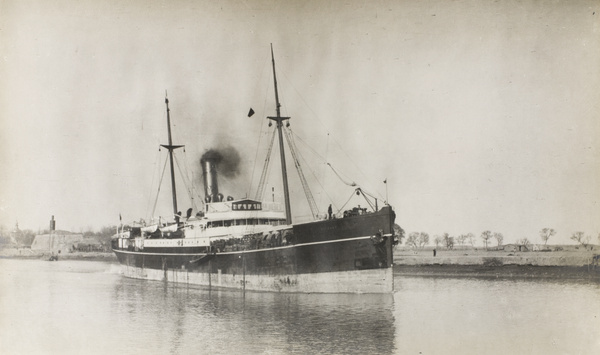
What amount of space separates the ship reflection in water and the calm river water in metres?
0.03

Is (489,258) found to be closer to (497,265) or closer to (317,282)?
(497,265)

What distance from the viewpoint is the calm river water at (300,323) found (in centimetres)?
1209

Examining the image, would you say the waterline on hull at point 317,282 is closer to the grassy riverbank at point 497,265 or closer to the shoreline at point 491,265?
the grassy riverbank at point 497,265

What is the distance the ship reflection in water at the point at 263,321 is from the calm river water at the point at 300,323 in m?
0.03

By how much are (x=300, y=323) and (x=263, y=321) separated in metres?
1.24

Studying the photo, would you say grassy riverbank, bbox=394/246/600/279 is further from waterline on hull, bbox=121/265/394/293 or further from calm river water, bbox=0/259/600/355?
waterline on hull, bbox=121/265/394/293

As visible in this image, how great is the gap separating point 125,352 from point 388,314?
777 cm

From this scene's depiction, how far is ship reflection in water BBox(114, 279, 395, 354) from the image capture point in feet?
38.9

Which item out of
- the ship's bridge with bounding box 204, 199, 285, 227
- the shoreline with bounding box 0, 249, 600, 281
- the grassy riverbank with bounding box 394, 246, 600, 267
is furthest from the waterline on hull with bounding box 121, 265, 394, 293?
the grassy riverbank with bounding box 394, 246, 600, 267

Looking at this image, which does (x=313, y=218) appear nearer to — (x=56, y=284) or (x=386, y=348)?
(x=386, y=348)

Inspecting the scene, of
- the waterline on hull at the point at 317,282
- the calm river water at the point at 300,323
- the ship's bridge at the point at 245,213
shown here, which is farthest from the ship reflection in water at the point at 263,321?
the ship's bridge at the point at 245,213

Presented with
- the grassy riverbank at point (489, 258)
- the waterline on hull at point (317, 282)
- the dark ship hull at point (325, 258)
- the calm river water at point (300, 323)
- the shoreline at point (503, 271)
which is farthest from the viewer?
the grassy riverbank at point (489, 258)

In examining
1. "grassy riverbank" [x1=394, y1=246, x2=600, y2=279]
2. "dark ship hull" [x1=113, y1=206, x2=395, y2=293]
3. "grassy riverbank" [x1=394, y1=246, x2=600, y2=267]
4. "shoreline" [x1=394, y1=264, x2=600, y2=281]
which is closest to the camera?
"dark ship hull" [x1=113, y1=206, x2=395, y2=293]

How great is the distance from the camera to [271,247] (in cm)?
1938
